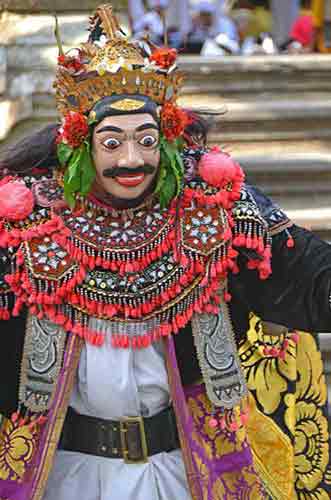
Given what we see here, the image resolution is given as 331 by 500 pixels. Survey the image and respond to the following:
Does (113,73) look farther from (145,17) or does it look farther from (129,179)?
(145,17)

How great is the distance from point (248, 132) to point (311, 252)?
3.60 m

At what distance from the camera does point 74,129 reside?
2914 mm

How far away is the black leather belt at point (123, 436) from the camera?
302 cm

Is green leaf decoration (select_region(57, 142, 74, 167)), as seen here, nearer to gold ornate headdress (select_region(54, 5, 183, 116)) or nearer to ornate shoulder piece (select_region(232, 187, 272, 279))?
gold ornate headdress (select_region(54, 5, 183, 116))

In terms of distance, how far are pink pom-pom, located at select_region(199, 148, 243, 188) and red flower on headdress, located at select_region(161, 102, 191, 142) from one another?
131 mm

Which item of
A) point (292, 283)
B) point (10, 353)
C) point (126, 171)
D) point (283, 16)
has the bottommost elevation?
point (283, 16)

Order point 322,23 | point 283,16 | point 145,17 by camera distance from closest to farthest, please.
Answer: point 145,17 → point 322,23 → point 283,16

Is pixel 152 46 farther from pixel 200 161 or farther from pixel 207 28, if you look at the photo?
pixel 207 28

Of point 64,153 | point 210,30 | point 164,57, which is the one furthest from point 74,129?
point 210,30

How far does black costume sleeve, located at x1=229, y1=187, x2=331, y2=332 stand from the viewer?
3.00 meters

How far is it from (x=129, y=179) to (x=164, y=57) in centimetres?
37

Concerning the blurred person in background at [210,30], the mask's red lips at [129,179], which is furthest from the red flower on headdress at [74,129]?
the blurred person in background at [210,30]

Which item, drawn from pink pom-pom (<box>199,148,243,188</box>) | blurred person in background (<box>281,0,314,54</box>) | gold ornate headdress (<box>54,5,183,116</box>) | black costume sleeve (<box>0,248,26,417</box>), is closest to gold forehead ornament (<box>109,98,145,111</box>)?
gold ornate headdress (<box>54,5,183,116</box>)

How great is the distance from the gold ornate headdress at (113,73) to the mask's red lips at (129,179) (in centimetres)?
22
